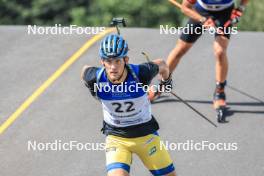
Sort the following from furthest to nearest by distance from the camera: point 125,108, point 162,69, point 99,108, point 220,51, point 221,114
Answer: point 99,108
point 221,114
point 220,51
point 162,69
point 125,108

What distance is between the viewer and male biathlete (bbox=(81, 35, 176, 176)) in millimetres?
6617

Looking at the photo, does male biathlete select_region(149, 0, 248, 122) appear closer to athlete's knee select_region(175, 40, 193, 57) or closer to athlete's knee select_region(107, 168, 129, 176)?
athlete's knee select_region(175, 40, 193, 57)

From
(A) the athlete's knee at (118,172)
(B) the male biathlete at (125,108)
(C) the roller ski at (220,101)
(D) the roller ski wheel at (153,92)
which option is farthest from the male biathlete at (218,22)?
(A) the athlete's knee at (118,172)

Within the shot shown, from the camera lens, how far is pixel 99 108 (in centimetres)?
1000

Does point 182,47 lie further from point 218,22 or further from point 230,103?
point 230,103

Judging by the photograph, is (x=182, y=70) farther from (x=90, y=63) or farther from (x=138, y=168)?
(x=138, y=168)

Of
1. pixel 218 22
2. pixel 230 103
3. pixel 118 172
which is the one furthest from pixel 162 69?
pixel 230 103

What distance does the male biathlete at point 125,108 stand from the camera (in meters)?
6.62

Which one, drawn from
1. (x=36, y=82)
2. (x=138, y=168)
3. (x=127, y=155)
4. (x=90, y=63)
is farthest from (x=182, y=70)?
(x=127, y=155)

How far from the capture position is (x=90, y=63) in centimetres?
1153

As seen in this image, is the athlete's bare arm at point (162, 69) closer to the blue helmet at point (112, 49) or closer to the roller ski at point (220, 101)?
the blue helmet at point (112, 49)

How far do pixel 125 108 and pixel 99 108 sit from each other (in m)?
3.21

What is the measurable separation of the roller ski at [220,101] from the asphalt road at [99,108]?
5.0 inches

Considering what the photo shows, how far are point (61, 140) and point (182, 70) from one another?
9.55 ft
